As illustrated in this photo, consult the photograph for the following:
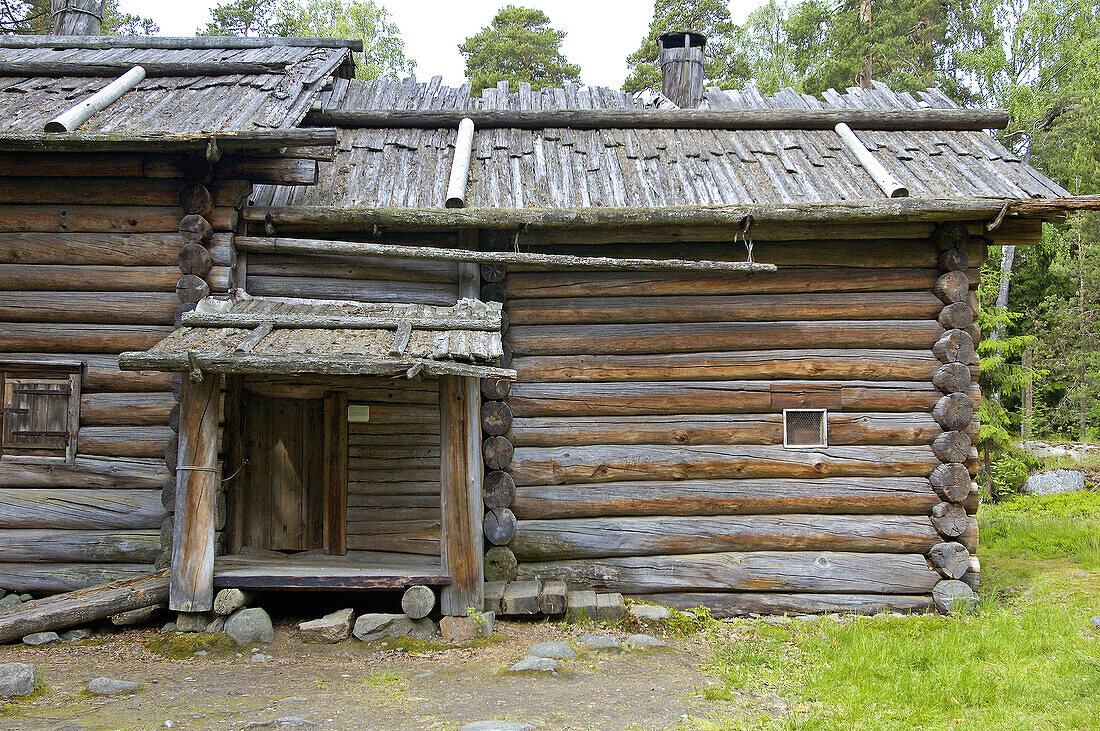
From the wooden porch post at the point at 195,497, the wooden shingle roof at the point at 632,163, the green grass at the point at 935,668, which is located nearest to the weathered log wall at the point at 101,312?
the wooden porch post at the point at 195,497

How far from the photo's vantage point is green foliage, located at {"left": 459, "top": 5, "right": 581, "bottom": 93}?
26.5m

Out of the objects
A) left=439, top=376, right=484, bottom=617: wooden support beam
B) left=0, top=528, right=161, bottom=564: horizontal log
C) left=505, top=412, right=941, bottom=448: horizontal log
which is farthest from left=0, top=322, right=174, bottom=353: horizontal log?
left=505, top=412, right=941, bottom=448: horizontal log

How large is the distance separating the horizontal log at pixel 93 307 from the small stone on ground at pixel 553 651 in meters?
4.56

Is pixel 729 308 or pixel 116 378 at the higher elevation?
pixel 729 308

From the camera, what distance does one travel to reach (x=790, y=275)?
8.07 m

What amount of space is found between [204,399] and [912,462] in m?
6.68

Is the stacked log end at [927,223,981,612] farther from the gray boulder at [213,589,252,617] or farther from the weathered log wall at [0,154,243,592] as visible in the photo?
the weathered log wall at [0,154,243,592]

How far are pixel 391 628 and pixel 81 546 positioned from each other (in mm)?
3163

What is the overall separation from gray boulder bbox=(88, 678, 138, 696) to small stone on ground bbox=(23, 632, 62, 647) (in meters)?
1.29

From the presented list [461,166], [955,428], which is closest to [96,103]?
[461,166]

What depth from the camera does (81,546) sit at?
7.31m

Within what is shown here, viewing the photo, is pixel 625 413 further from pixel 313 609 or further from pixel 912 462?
pixel 313 609

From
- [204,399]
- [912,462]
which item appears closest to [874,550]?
[912,462]

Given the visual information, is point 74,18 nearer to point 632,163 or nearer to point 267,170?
point 267,170
